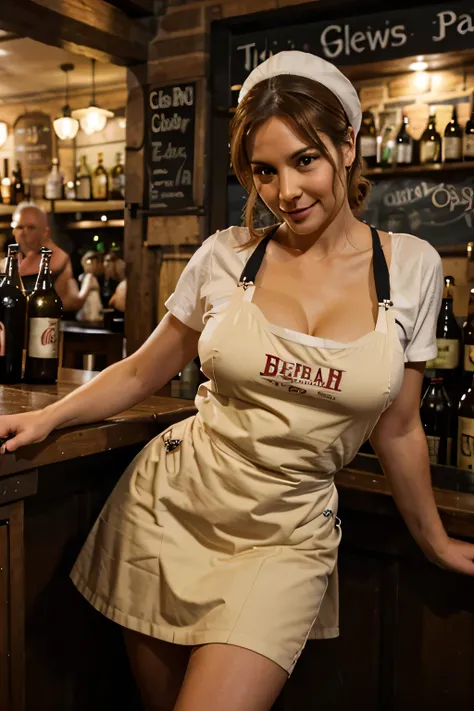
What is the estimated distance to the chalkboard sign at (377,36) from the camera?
10.0 feet

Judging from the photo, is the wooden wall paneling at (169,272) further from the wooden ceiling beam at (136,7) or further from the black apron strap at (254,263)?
the black apron strap at (254,263)

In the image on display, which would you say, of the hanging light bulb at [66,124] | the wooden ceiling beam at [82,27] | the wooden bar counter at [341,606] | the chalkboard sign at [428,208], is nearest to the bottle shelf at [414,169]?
the chalkboard sign at [428,208]

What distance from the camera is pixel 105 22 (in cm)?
356

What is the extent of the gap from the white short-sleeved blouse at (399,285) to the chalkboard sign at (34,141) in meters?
5.86

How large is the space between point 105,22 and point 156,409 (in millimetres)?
2618

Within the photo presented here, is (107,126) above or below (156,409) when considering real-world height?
above

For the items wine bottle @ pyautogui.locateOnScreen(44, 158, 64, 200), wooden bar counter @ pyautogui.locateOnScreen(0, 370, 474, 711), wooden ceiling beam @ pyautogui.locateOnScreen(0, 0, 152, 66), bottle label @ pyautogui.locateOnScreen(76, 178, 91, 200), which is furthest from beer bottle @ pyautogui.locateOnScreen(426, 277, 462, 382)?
wine bottle @ pyautogui.locateOnScreen(44, 158, 64, 200)

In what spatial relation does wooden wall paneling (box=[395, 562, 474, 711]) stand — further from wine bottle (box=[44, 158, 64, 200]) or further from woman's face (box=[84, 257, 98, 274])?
wine bottle (box=[44, 158, 64, 200])

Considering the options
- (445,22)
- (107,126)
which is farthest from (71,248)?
(445,22)

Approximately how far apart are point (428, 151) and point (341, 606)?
9.71 feet

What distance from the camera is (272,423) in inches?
48.1

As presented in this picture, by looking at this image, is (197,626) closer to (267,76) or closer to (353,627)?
(353,627)

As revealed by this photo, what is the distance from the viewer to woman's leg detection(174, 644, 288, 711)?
1071 mm

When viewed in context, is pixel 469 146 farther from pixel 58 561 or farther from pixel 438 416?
pixel 58 561
